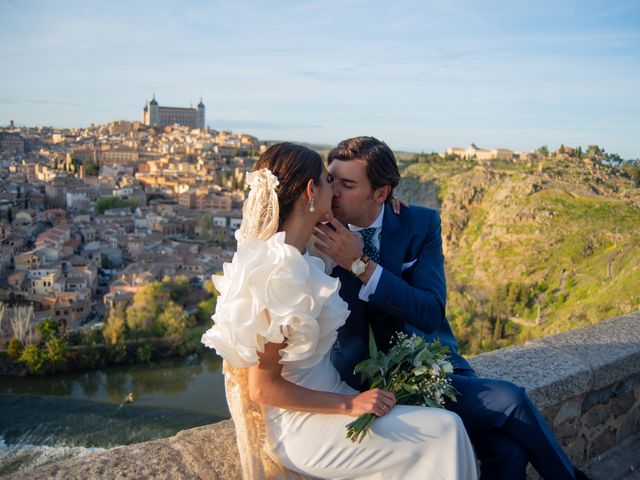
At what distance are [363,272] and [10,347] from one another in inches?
730

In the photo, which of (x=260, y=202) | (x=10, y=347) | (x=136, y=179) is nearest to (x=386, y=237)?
(x=260, y=202)

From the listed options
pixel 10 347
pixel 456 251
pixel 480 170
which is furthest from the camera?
pixel 480 170

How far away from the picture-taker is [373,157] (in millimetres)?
1652

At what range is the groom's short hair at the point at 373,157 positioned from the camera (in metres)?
1.65


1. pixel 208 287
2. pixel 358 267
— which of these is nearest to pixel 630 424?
pixel 358 267

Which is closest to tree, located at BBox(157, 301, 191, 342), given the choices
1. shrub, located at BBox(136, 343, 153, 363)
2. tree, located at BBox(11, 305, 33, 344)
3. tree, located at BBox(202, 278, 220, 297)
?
shrub, located at BBox(136, 343, 153, 363)

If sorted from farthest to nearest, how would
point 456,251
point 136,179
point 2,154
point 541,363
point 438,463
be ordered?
1. point 2,154
2. point 136,179
3. point 456,251
4. point 541,363
5. point 438,463

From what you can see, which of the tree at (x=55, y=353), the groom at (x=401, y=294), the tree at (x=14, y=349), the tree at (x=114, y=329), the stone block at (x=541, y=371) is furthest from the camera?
the tree at (x=114, y=329)

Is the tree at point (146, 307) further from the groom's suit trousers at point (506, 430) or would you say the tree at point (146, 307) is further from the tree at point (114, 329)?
the groom's suit trousers at point (506, 430)

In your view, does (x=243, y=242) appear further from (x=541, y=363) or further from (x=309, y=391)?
(x=541, y=363)

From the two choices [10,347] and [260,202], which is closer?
[260,202]

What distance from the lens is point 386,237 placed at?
5.61 ft

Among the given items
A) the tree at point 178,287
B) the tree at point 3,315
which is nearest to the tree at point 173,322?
the tree at point 178,287

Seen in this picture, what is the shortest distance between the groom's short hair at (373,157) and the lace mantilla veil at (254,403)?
14.7 inches
